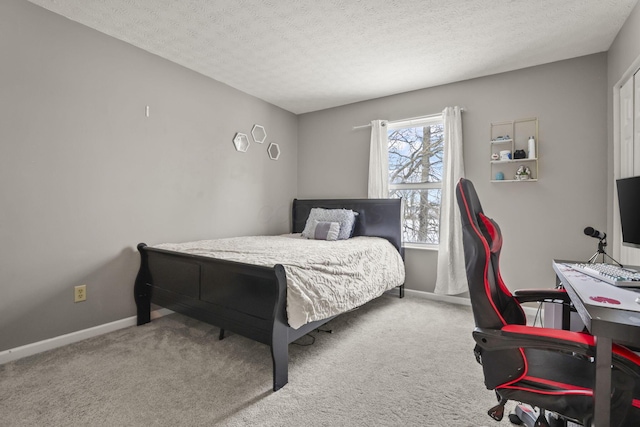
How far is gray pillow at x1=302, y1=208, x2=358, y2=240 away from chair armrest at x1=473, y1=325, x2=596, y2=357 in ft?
8.00

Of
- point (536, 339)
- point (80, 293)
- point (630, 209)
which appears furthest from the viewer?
point (80, 293)

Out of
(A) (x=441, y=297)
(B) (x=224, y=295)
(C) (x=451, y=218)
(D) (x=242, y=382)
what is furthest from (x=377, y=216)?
(D) (x=242, y=382)

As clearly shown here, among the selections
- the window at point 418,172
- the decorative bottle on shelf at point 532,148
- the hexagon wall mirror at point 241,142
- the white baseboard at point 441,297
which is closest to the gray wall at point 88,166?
the hexagon wall mirror at point 241,142

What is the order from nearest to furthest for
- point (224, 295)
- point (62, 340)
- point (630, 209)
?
point (630, 209) < point (224, 295) < point (62, 340)

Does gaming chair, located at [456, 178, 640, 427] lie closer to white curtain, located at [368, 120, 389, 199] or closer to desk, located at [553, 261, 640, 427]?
desk, located at [553, 261, 640, 427]

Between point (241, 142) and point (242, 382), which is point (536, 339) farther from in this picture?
point (241, 142)

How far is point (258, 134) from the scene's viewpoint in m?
3.83

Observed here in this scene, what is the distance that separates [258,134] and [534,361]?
3519mm

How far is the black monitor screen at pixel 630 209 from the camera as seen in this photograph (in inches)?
63.2

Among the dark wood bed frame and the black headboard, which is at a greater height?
the black headboard

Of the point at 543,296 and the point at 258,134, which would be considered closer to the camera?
the point at 543,296

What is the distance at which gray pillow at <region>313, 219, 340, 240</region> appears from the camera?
3.36m

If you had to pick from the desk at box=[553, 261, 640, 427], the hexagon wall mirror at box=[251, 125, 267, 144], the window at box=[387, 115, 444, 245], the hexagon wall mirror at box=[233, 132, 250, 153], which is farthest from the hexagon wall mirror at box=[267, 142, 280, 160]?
the desk at box=[553, 261, 640, 427]

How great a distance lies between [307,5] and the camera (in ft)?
6.78
